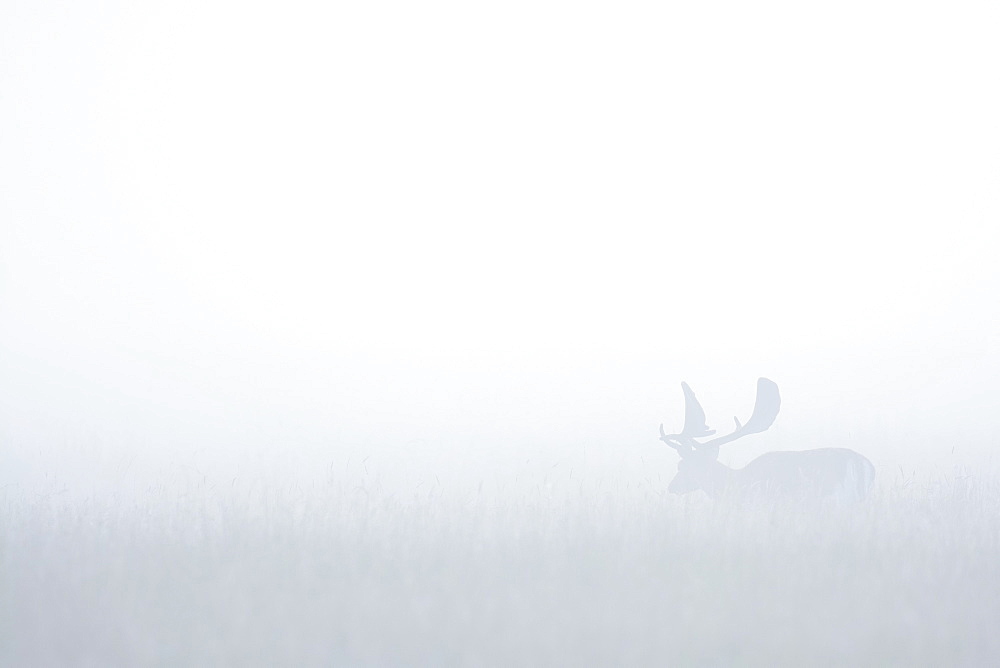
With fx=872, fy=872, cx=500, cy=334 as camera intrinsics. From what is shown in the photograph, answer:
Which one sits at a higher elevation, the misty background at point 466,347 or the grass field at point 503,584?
the misty background at point 466,347

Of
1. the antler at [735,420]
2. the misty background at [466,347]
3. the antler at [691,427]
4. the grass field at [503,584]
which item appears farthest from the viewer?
the misty background at [466,347]

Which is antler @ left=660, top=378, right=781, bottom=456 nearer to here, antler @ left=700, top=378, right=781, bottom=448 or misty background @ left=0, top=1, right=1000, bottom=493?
antler @ left=700, top=378, right=781, bottom=448

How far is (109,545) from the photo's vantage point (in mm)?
6617

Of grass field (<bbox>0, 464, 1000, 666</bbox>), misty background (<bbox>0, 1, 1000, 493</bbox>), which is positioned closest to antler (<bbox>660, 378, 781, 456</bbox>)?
grass field (<bbox>0, 464, 1000, 666</bbox>)

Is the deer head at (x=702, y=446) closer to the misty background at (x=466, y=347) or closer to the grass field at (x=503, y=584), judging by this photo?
the grass field at (x=503, y=584)

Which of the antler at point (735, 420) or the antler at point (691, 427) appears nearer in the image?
the antler at point (735, 420)

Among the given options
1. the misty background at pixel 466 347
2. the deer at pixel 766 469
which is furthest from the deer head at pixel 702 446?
the misty background at pixel 466 347

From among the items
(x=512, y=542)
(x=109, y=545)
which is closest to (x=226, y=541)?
(x=109, y=545)

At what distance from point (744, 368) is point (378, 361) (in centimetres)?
1184

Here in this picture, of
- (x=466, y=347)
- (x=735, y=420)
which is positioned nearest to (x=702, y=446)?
(x=735, y=420)

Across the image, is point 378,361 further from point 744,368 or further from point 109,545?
point 109,545

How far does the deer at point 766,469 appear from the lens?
8.15m

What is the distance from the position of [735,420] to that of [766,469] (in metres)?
0.81

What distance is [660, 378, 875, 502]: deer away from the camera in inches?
321
